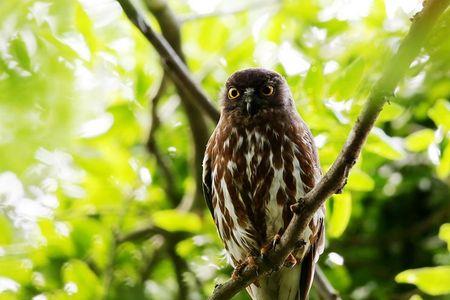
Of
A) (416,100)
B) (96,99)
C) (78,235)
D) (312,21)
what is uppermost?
(312,21)

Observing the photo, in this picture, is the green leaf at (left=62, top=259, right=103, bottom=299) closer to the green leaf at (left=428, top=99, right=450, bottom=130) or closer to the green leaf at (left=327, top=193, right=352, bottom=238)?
the green leaf at (left=327, top=193, right=352, bottom=238)

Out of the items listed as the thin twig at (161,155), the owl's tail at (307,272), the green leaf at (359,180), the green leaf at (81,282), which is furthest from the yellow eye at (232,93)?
the green leaf at (81,282)

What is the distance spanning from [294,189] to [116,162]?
1289mm

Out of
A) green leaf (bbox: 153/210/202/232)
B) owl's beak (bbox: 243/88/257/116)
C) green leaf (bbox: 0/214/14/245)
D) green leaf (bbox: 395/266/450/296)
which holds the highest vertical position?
owl's beak (bbox: 243/88/257/116)

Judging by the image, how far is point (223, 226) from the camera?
4926mm

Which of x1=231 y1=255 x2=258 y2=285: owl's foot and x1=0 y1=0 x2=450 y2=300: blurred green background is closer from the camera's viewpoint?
x1=0 y1=0 x2=450 y2=300: blurred green background

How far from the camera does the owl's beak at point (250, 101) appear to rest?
16.5 ft

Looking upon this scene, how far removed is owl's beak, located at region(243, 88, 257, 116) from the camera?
5023 millimetres

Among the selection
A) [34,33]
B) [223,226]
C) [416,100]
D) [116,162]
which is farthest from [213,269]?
[34,33]

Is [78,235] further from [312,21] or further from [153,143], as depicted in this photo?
[312,21]

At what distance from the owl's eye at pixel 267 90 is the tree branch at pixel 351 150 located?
155 cm

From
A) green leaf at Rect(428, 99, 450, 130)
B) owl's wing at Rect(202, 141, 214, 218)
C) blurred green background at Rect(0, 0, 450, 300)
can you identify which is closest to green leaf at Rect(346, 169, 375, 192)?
blurred green background at Rect(0, 0, 450, 300)

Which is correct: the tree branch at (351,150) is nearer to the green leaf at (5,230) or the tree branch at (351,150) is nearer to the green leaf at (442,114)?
the green leaf at (442,114)

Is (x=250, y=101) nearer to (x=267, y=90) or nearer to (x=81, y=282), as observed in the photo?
(x=267, y=90)
